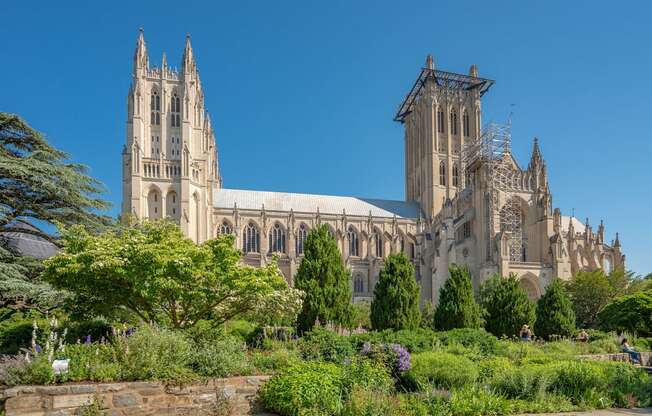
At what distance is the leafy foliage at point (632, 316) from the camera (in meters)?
26.6

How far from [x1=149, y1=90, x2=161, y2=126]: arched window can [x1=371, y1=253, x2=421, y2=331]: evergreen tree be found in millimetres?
45639

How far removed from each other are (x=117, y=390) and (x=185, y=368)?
136 centimetres

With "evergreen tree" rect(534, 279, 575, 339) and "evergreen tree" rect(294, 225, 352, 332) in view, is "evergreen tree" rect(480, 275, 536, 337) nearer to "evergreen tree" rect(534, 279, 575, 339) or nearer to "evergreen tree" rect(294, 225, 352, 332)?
"evergreen tree" rect(534, 279, 575, 339)

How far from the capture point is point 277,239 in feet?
204

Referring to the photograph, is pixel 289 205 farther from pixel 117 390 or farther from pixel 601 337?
pixel 117 390

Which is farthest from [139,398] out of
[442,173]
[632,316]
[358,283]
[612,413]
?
[442,173]

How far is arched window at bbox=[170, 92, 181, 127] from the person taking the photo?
59.6 metres

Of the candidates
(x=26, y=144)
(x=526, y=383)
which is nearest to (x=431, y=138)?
(x=26, y=144)

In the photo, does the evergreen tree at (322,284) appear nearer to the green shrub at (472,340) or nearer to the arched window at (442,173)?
the green shrub at (472,340)

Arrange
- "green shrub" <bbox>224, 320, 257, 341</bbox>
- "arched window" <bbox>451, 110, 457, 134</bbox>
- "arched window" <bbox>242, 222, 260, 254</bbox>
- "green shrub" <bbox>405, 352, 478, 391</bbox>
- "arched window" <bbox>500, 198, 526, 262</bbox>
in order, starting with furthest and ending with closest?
"arched window" <bbox>451, 110, 457, 134</bbox>, "arched window" <bbox>242, 222, 260, 254</bbox>, "arched window" <bbox>500, 198, 526, 262</bbox>, "green shrub" <bbox>224, 320, 257, 341</bbox>, "green shrub" <bbox>405, 352, 478, 391</bbox>

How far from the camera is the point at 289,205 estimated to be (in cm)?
6650

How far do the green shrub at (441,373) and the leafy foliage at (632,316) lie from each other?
1949cm

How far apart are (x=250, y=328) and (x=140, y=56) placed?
4860 centimetres

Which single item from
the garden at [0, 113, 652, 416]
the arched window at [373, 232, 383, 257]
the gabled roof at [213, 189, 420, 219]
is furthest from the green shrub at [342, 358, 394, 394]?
the arched window at [373, 232, 383, 257]
